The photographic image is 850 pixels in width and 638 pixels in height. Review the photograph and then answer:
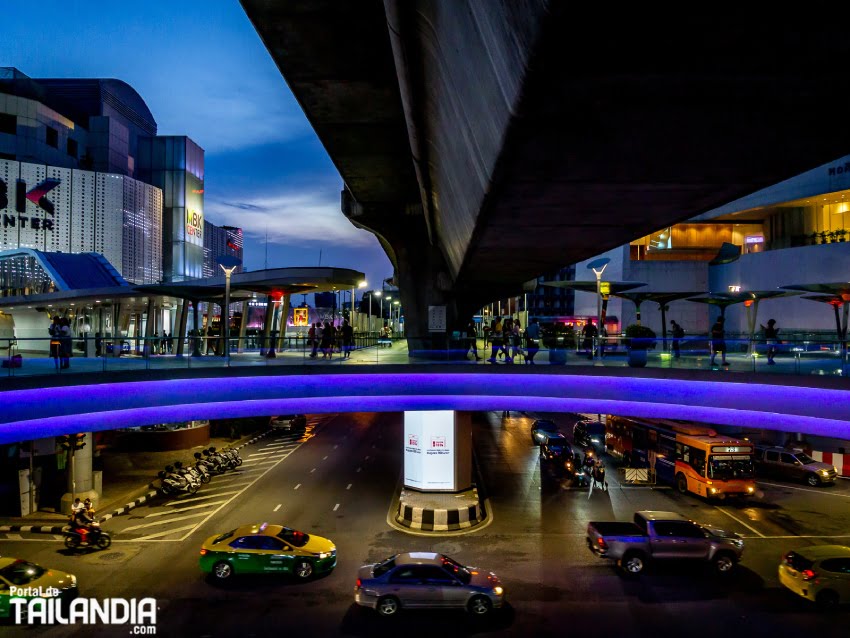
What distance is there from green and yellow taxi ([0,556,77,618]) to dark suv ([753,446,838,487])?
25993 mm

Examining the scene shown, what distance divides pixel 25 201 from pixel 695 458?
76501 mm

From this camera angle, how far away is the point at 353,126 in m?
11.1

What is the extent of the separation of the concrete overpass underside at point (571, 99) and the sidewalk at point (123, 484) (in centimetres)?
1759

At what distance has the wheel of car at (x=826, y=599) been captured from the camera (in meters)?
13.6

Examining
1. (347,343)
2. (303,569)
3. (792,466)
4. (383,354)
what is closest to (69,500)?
(303,569)

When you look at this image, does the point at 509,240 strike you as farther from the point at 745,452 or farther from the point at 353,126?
the point at 745,452

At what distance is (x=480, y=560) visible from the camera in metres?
16.7

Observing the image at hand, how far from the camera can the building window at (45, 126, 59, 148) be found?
7606cm

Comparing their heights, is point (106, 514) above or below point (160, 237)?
below

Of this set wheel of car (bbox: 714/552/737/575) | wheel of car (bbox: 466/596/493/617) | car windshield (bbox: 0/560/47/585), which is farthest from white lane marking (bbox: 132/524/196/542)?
wheel of car (bbox: 714/552/737/575)

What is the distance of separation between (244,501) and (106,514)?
4.72 metres

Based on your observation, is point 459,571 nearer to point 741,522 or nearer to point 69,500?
point 741,522

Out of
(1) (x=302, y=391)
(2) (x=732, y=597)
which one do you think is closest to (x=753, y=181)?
(2) (x=732, y=597)

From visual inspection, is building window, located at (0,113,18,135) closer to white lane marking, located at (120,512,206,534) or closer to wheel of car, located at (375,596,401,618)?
white lane marking, located at (120,512,206,534)
